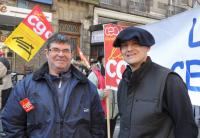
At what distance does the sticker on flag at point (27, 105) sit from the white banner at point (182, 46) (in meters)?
1.61

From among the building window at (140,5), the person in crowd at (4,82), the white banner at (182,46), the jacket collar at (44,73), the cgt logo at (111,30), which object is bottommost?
the person in crowd at (4,82)

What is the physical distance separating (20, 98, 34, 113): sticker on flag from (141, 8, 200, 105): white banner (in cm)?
161

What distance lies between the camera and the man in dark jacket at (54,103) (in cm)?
328

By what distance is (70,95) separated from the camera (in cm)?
334

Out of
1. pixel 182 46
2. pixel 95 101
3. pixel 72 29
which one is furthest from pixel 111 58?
pixel 72 29

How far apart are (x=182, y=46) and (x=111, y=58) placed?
1953mm

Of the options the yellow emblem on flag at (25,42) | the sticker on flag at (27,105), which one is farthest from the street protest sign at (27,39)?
the sticker on flag at (27,105)

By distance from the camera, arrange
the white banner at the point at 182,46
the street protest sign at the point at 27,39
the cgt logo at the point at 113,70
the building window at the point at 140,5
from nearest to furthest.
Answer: the white banner at the point at 182,46 → the cgt logo at the point at 113,70 → the street protest sign at the point at 27,39 → the building window at the point at 140,5

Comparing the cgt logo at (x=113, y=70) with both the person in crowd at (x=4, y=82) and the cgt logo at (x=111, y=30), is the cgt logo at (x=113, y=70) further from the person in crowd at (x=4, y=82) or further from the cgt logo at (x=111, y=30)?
the person in crowd at (x=4, y=82)

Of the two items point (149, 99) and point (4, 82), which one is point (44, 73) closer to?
point (149, 99)

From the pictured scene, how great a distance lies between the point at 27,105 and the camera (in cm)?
334

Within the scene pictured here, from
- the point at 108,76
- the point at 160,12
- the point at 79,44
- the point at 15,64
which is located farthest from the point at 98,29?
the point at 108,76

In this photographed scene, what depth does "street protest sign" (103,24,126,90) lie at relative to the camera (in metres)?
6.07

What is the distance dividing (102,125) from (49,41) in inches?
31.2
